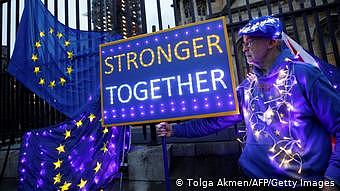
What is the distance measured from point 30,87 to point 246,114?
3719 millimetres

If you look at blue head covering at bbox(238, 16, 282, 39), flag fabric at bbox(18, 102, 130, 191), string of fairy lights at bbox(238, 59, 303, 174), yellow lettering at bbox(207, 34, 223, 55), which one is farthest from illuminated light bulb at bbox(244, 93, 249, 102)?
flag fabric at bbox(18, 102, 130, 191)

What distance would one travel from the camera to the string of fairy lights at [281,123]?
5.23 feet

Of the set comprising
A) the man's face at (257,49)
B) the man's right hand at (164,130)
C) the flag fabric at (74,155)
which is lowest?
the flag fabric at (74,155)

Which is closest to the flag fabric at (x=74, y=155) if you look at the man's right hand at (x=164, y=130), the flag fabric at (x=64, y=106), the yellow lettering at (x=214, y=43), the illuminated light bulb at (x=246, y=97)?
the flag fabric at (x=64, y=106)

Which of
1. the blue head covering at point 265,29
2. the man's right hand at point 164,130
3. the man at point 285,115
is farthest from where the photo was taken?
the man's right hand at point 164,130

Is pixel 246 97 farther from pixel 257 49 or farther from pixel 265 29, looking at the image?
pixel 265 29

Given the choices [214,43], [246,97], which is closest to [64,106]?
[214,43]

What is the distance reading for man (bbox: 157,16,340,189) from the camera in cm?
150

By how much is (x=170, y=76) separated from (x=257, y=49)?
44.7 inches

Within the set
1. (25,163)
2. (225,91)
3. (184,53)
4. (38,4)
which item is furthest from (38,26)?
(225,91)

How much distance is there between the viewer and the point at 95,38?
368cm

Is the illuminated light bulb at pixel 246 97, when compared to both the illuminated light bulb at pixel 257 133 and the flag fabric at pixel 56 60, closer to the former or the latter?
the illuminated light bulb at pixel 257 133

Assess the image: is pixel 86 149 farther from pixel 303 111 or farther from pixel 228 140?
pixel 303 111

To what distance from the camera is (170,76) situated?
2654 millimetres
